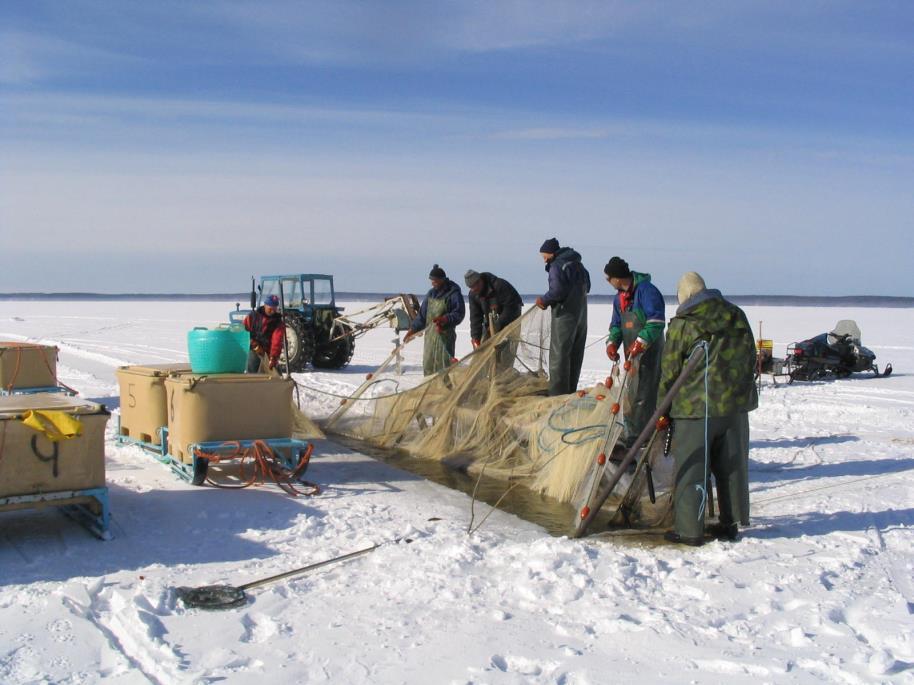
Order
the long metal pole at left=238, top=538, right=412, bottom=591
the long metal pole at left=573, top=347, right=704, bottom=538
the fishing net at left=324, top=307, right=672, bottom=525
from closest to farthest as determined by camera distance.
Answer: the long metal pole at left=238, top=538, right=412, bottom=591, the long metal pole at left=573, top=347, right=704, bottom=538, the fishing net at left=324, top=307, right=672, bottom=525

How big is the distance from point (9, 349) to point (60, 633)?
6078mm

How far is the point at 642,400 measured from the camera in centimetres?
639

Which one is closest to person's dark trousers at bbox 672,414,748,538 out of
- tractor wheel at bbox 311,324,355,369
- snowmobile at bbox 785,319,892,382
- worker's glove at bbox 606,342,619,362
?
worker's glove at bbox 606,342,619,362

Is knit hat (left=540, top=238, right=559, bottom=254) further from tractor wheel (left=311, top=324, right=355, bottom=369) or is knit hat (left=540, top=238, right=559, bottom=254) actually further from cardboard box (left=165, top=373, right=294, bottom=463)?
tractor wheel (left=311, top=324, right=355, bottom=369)

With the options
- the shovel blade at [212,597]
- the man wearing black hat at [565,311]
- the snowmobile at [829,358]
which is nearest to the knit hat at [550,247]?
the man wearing black hat at [565,311]

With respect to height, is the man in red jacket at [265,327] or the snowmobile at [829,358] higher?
the man in red jacket at [265,327]

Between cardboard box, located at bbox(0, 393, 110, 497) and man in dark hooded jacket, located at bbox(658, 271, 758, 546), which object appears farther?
man in dark hooded jacket, located at bbox(658, 271, 758, 546)

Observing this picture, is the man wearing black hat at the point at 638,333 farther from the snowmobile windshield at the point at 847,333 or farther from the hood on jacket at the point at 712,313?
the snowmobile windshield at the point at 847,333

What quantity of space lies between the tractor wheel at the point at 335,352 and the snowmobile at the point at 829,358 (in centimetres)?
698

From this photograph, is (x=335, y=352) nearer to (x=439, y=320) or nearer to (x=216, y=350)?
(x=439, y=320)

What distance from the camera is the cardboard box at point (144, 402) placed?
6980 millimetres

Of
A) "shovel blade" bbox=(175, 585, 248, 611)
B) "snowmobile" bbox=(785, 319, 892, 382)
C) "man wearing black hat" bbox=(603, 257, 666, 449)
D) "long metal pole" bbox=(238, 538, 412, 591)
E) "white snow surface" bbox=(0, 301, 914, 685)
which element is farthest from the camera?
"snowmobile" bbox=(785, 319, 892, 382)

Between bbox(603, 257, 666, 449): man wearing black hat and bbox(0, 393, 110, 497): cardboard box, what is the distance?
3.29 m

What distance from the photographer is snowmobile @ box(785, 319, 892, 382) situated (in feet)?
44.5
